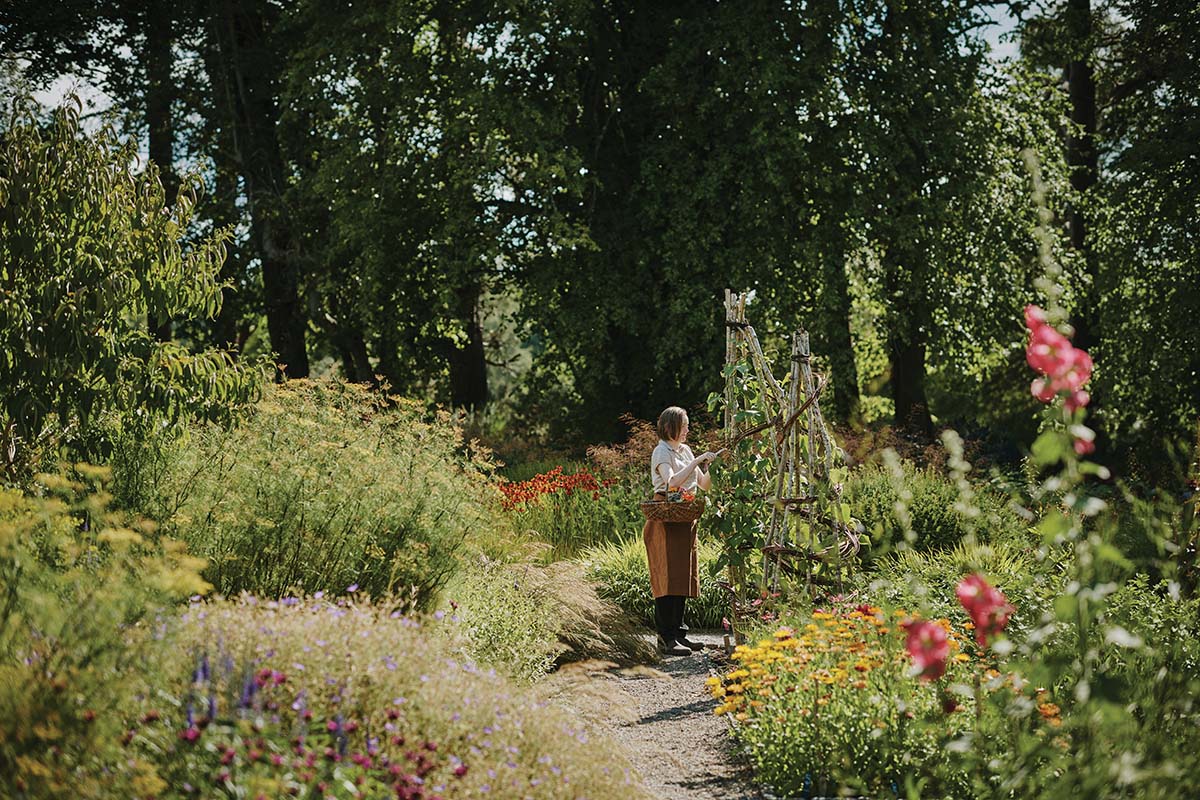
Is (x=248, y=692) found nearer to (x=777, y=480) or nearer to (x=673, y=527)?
(x=673, y=527)

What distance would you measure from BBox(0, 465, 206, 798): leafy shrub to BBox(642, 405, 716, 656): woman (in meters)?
3.79

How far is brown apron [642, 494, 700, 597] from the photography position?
731 centimetres

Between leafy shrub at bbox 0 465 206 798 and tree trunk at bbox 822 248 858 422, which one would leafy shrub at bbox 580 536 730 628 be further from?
tree trunk at bbox 822 248 858 422

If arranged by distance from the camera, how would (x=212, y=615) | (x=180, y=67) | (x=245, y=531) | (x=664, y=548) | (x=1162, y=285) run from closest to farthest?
(x=212, y=615) → (x=245, y=531) → (x=664, y=548) → (x=1162, y=285) → (x=180, y=67)

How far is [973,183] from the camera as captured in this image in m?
15.4

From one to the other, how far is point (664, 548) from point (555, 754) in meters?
3.31

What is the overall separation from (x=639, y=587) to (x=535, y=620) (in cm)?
175

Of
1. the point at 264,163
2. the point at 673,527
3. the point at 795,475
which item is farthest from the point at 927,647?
the point at 264,163

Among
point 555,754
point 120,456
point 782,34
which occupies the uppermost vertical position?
point 782,34

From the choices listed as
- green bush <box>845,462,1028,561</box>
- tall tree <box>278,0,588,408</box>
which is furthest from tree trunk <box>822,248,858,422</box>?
green bush <box>845,462,1028,561</box>

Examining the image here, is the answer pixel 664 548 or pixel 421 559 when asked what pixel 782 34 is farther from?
pixel 421 559

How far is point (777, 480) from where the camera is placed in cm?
712

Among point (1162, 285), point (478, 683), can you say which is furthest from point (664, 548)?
point (1162, 285)

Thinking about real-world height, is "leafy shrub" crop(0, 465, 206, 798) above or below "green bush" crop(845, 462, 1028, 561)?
above
